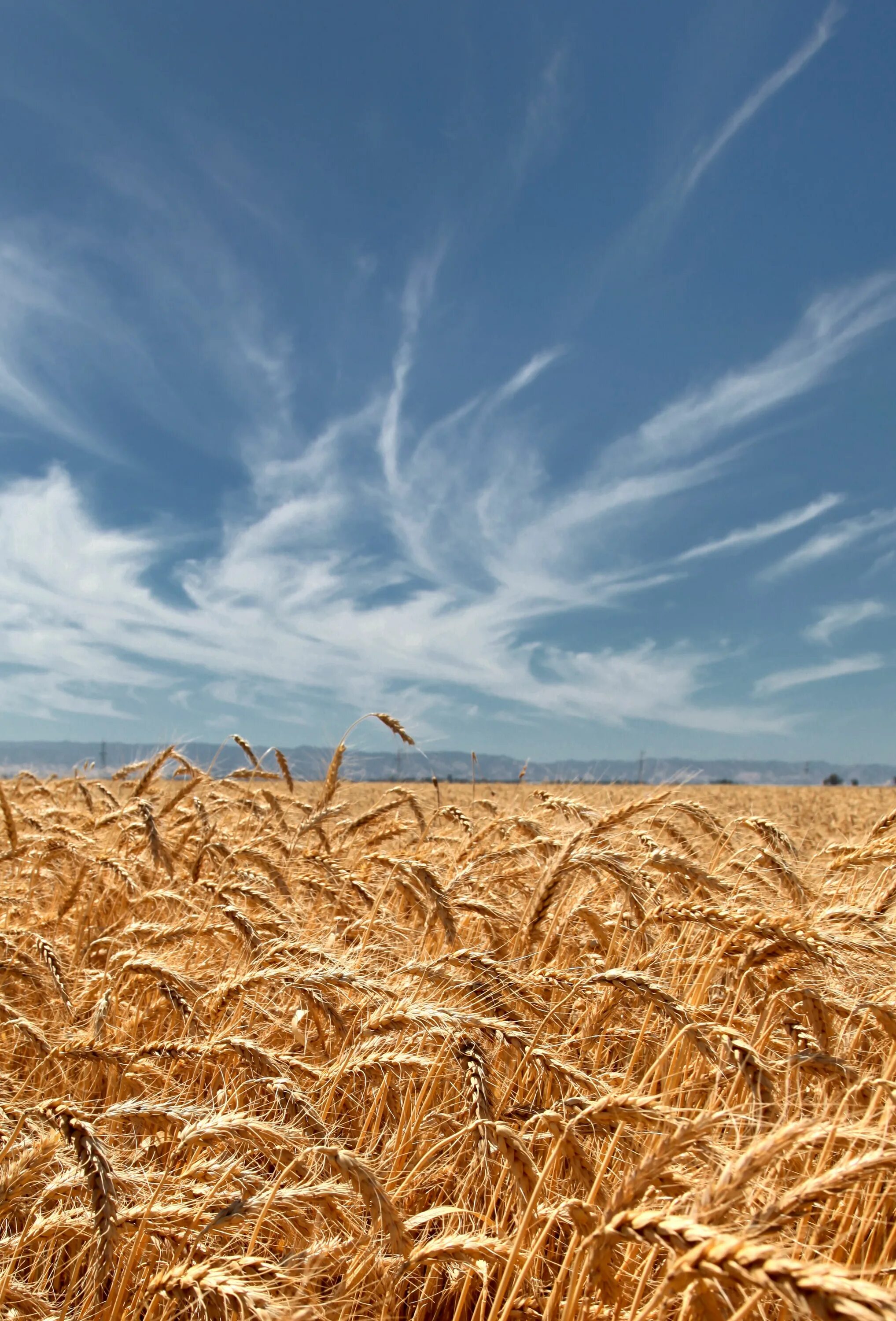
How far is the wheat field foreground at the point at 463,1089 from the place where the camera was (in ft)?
5.03

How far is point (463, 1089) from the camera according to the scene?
206cm

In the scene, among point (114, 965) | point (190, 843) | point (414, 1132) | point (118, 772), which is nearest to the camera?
point (414, 1132)

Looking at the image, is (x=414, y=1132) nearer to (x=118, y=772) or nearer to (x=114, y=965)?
(x=114, y=965)

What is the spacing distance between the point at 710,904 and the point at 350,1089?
4.81 ft

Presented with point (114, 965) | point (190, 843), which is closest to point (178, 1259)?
point (114, 965)

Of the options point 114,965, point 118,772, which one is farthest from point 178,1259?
point 118,772

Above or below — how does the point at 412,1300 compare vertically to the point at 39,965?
below

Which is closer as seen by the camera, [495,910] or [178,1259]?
[178,1259]

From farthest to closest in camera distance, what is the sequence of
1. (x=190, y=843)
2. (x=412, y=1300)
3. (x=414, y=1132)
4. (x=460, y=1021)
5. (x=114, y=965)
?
(x=190, y=843)
(x=114, y=965)
(x=414, y=1132)
(x=412, y=1300)
(x=460, y=1021)

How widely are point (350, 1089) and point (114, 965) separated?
1.02 meters

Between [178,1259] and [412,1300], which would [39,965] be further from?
[412,1300]

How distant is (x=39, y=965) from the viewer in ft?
9.61

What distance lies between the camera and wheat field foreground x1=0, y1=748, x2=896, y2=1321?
1533 millimetres

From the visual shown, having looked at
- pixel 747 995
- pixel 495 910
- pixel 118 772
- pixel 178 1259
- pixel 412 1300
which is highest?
pixel 118 772
